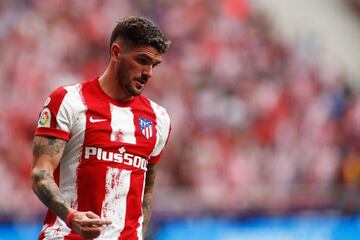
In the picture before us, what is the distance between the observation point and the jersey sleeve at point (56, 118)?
5.70 meters

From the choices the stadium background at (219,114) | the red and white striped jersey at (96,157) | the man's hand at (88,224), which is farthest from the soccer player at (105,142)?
the stadium background at (219,114)

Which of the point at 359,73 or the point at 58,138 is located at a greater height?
the point at 359,73

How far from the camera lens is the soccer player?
18.8 feet

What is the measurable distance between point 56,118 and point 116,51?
1.73 feet

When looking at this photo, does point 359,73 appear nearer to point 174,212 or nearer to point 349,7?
point 349,7

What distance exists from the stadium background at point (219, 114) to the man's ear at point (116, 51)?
18.3 feet

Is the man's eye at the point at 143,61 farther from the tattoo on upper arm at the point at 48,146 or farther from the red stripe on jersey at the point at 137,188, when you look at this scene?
the tattoo on upper arm at the point at 48,146

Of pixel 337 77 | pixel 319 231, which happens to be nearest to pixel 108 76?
pixel 319 231

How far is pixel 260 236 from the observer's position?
1319 centimetres

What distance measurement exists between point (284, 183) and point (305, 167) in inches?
21.9

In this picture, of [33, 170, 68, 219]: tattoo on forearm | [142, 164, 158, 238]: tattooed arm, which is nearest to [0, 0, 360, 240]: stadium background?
[142, 164, 158, 238]: tattooed arm

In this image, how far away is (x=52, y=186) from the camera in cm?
557

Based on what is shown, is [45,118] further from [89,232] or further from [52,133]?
[89,232]

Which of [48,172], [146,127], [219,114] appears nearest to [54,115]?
[48,172]
